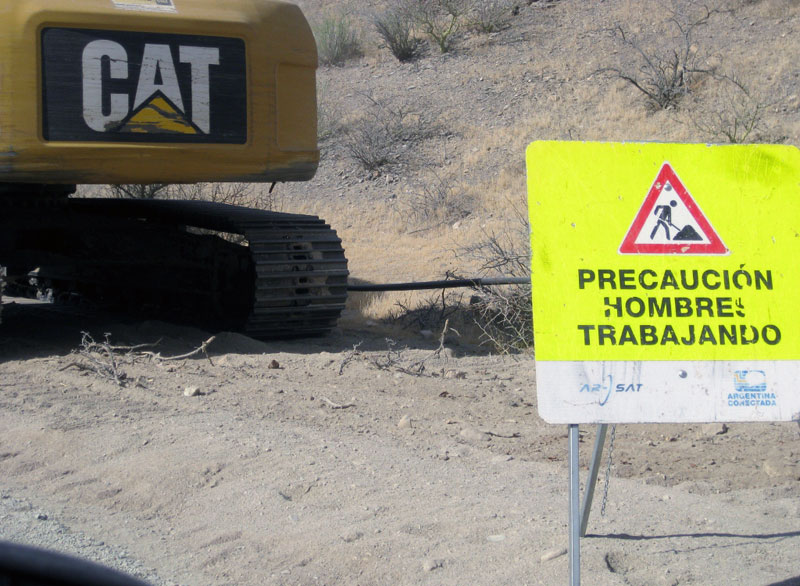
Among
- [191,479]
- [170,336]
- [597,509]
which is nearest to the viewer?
[597,509]

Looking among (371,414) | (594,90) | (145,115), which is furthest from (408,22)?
(371,414)

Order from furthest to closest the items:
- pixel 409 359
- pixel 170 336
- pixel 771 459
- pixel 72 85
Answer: pixel 170 336 → pixel 409 359 → pixel 72 85 → pixel 771 459

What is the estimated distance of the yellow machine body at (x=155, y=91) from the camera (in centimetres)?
636

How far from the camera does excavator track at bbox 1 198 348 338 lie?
7.80 m

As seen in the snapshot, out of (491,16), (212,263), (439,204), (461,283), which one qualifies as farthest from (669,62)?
(212,263)

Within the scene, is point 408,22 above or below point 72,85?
above

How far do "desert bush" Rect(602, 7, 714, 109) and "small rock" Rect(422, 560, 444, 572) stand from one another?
15697 mm

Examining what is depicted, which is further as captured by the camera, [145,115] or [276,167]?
[276,167]

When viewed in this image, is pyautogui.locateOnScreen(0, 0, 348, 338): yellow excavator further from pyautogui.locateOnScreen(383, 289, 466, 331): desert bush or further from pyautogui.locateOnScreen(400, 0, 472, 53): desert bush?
pyautogui.locateOnScreen(400, 0, 472, 53): desert bush

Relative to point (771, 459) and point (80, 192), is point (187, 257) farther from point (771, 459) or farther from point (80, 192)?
point (80, 192)

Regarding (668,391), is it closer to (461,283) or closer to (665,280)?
(665,280)

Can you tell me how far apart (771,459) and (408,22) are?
22368 millimetres

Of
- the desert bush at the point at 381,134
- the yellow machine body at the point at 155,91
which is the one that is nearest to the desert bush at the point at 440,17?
the desert bush at the point at 381,134

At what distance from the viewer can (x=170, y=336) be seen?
25.2 ft
